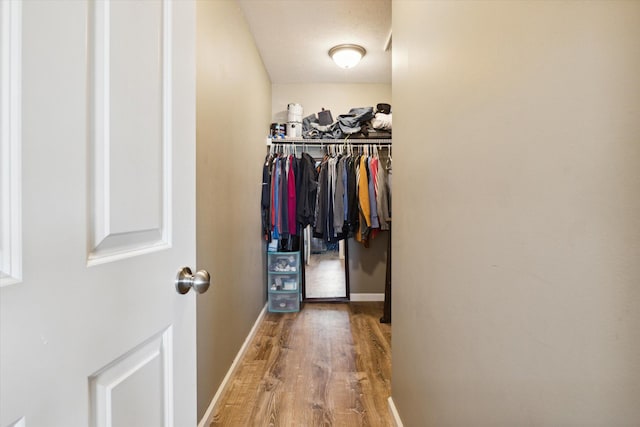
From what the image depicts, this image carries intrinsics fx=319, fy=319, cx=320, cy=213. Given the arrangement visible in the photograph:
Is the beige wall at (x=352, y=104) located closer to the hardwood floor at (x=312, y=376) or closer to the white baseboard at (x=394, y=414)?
the hardwood floor at (x=312, y=376)

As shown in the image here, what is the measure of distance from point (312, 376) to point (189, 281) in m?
1.65

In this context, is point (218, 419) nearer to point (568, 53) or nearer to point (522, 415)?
point (522, 415)

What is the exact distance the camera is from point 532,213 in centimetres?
63

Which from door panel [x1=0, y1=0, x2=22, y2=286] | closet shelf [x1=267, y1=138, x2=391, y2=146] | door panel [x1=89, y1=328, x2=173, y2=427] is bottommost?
door panel [x1=89, y1=328, x2=173, y2=427]

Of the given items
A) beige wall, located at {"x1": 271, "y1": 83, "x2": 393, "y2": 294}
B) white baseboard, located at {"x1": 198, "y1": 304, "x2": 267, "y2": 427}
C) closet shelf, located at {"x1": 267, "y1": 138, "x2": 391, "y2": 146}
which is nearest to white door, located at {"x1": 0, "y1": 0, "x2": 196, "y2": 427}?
white baseboard, located at {"x1": 198, "y1": 304, "x2": 267, "y2": 427}

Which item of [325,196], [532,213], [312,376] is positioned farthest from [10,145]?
[325,196]

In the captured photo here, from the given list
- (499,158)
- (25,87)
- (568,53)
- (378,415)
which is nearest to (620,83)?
(568,53)

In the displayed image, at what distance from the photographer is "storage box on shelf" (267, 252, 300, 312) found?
335 cm

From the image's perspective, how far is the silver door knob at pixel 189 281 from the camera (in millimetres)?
732

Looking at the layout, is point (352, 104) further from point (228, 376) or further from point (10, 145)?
point (10, 145)

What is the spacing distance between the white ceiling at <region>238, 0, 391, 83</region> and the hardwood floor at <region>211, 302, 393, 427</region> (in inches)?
102

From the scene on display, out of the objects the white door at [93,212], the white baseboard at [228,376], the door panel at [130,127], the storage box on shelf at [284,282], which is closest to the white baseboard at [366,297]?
the storage box on shelf at [284,282]

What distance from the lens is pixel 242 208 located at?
97.1 inches

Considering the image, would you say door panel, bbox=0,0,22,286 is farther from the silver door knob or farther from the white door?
the silver door knob
